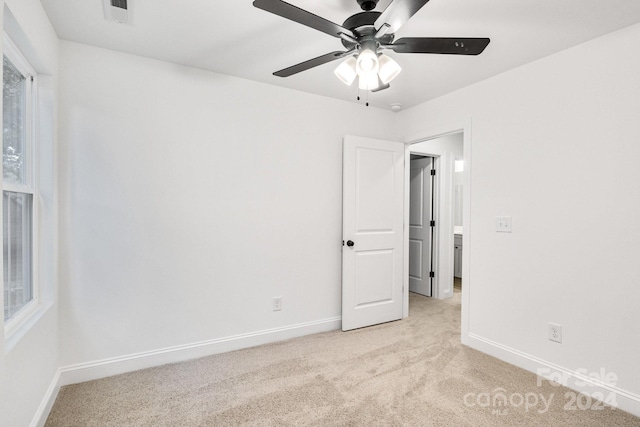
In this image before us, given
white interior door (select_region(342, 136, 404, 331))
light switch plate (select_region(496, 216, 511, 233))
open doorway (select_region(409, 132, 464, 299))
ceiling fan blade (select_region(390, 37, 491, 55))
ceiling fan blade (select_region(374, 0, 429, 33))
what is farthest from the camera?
open doorway (select_region(409, 132, 464, 299))

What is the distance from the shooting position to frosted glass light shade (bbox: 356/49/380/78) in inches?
65.4

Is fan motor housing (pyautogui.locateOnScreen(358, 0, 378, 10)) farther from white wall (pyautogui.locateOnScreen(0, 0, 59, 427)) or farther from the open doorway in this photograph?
the open doorway

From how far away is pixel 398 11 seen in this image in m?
1.34

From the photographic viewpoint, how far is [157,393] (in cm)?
219

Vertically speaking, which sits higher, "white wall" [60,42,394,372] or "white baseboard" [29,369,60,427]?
"white wall" [60,42,394,372]

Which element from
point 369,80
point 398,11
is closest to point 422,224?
point 369,80

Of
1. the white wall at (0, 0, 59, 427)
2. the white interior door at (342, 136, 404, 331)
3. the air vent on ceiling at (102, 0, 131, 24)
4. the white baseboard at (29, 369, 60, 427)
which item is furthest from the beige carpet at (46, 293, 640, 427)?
the air vent on ceiling at (102, 0, 131, 24)

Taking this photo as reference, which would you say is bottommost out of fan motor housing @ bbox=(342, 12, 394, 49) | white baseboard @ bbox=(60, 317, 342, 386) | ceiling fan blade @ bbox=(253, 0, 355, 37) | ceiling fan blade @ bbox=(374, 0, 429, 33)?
white baseboard @ bbox=(60, 317, 342, 386)

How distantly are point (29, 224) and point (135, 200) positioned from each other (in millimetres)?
637

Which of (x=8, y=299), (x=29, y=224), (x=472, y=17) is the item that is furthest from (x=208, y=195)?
(x=472, y=17)

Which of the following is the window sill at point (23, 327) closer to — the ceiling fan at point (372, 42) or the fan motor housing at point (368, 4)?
the ceiling fan at point (372, 42)

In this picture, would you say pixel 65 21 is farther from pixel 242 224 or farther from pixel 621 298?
pixel 621 298

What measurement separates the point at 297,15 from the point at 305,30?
0.74m

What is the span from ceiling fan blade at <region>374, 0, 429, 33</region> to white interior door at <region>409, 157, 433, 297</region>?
11.4 ft
